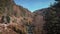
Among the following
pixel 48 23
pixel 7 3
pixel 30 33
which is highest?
pixel 7 3

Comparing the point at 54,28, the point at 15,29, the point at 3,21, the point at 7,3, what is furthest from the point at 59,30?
the point at 7,3

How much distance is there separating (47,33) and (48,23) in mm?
884

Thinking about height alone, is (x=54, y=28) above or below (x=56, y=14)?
below

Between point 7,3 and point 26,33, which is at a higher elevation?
point 7,3

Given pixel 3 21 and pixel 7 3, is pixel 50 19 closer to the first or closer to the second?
pixel 3 21

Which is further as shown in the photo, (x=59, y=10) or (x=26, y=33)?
(x=26, y=33)

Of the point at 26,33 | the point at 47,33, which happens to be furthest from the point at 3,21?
the point at 47,33

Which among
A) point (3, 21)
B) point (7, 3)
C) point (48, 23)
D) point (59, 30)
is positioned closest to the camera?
point (59, 30)

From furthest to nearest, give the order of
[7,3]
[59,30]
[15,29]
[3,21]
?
[7,3] → [3,21] → [15,29] → [59,30]

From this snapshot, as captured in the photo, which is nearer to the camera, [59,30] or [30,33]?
[59,30]

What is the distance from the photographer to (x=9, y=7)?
44625 millimetres

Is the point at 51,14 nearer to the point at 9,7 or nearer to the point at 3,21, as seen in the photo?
the point at 3,21

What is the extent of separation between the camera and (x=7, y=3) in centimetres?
4200

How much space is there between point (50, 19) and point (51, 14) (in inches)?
18.0
